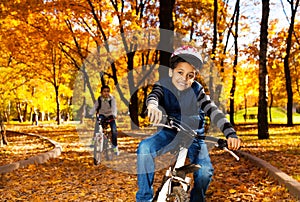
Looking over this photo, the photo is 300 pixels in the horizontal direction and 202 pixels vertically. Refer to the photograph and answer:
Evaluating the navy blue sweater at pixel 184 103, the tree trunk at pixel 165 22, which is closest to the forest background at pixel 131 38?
the tree trunk at pixel 165 22

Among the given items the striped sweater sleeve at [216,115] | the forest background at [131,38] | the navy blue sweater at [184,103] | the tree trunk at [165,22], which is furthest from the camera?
the forest background at [131,38]

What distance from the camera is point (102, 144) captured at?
10.3 meters

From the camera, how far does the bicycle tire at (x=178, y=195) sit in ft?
10.8

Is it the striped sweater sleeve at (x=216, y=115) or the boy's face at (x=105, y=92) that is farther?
the boy's face at (x=105, y=92)

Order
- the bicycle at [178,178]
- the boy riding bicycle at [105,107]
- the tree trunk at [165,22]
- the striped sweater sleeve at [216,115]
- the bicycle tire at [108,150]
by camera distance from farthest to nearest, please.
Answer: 1. the tree trunk at [165,22]
2. the bicycle tire at [108,150]
3. the boy riding bicycle at [105,107]
4. the striped sweater sleeve at [216,115]
5. the bicycle at [178,178]

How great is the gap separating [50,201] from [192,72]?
3823mm

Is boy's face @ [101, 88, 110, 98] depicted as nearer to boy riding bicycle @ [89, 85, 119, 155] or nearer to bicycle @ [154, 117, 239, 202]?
boy riding bicycle @ [89, 85, 119, 155]

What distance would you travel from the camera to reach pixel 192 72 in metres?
3.74

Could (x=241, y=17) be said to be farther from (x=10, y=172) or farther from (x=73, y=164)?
(x=10, y=172)

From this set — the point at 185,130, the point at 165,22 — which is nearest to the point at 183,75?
the point at 185,130

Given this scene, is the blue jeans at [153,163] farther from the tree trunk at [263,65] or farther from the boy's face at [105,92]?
the tree trunk at [263,65]

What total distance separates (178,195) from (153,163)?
0.44 meters

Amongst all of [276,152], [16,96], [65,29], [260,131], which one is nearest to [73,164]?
[276,152]

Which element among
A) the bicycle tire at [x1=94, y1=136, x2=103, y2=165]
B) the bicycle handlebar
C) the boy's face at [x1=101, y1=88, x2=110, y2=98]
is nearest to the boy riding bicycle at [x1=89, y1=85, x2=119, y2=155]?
the boy's face at [x1=101, y1=88, x2=110, y2=98]
